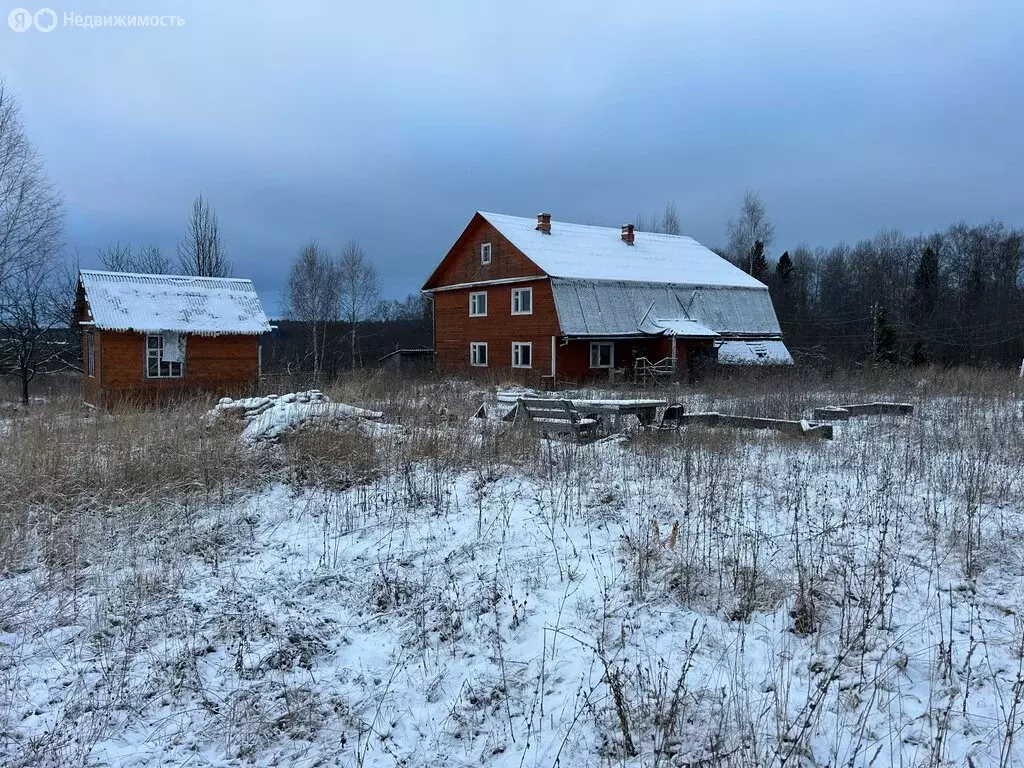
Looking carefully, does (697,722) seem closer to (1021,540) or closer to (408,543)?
(408,543)

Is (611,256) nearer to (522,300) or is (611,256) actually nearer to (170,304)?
(522,300)

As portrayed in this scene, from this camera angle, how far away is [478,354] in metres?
30.8

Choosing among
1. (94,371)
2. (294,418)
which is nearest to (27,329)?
(94,371)

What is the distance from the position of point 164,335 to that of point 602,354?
1609 centimetres

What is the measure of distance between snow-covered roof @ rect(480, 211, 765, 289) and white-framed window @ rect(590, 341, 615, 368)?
2.71 m

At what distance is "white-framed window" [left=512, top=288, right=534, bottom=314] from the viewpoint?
27.2 metres

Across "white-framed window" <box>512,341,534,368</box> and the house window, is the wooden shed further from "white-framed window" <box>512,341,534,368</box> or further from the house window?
"white-framed window" <box>512,341,534,368</box>

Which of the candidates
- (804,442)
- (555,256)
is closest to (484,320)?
(555,256)

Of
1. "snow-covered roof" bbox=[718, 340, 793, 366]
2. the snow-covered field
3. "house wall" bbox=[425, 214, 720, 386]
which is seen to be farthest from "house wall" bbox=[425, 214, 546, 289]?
the snow-covered field

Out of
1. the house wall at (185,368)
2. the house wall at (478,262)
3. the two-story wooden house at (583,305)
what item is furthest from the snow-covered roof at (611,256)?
the house wall at (185,368)

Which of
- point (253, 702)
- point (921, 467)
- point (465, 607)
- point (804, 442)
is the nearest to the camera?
point (253, 702)

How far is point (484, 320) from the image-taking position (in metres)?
30.2

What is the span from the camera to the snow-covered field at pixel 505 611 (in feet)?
12.1

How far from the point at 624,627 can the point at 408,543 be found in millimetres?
2422
